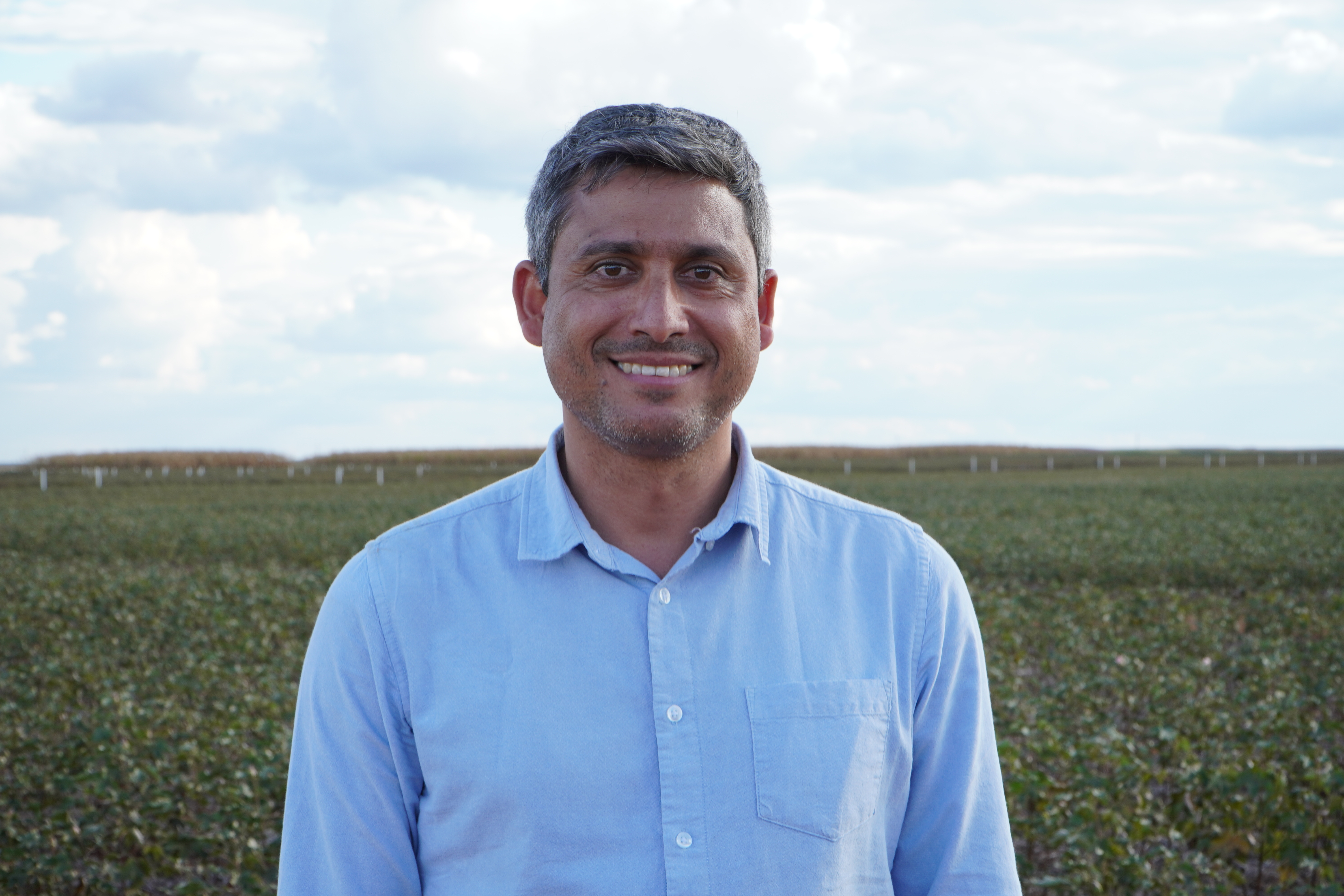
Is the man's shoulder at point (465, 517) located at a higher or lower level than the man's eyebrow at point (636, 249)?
lower

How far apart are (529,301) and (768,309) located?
0.52 meters

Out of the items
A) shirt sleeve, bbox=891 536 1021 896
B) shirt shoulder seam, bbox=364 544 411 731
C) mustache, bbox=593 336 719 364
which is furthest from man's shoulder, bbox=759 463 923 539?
shirt shoulder seam, bbox=364 544 411 731

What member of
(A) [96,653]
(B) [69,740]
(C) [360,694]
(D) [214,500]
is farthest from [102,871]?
(D) [214,500]

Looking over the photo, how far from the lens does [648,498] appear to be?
6.98 ft

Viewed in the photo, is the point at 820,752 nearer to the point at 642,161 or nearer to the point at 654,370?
the point at 654,370

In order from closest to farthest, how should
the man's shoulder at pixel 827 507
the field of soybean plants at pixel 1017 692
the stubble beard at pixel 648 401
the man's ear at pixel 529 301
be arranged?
the stubble beard at pixel 648 401 → the man's shoulder at pixel 827 507 → the man's ear at pixel 529 301 → the field of soybean plants at pixel 1017 692

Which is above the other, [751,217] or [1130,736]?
[751,217]

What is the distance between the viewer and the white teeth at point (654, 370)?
2006mm

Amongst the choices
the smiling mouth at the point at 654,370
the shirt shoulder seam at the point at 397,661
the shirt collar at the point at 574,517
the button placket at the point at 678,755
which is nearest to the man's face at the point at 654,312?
the smiling mouth at the point at 654,370

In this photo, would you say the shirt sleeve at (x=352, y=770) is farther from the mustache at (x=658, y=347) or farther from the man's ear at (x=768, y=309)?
the man's ear at (x=768, y=309)

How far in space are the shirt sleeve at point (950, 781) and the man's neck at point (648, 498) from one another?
48cm

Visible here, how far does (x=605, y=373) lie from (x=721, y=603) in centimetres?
49

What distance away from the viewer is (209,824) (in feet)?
19.0

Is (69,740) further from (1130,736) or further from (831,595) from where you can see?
(1130,736)
